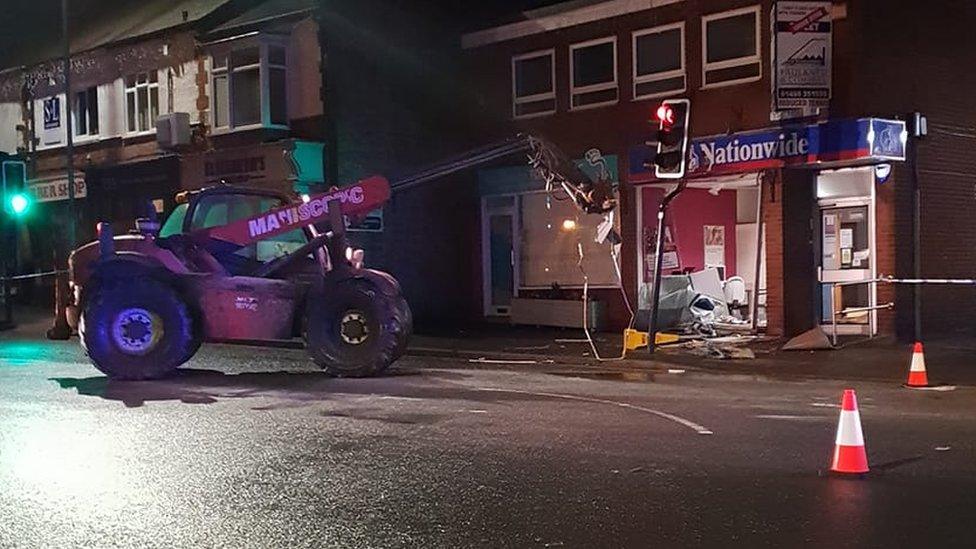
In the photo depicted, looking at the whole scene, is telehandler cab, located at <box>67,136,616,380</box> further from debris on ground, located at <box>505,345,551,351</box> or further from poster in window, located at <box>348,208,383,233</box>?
poster in window, located at <box>348,208,383,233</box>

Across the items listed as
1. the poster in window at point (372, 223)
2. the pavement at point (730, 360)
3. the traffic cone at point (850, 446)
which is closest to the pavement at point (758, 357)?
the pavement at point (730, 360)

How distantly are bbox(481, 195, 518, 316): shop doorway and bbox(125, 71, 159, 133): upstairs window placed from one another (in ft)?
28.8

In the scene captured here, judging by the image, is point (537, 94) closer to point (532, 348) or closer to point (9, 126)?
point (532, 348)

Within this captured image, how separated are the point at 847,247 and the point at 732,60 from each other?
3987 mm

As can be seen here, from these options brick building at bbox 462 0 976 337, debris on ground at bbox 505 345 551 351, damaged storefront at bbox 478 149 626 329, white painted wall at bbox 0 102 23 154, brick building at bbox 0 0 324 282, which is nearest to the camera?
brick building at bbox 462 0 976 337

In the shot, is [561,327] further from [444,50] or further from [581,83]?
[444,50]

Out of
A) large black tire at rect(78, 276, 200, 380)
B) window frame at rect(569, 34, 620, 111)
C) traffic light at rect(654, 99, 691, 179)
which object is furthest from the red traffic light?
large black tire at rect(78, 276, 200, 380)

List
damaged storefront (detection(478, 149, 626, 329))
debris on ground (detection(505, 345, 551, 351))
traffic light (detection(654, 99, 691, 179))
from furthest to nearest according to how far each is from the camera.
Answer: damaged storefront (detection(478, 149, 626, 329))
debris on ground (detection(505, 345, 551, 351))
traffic light (detection(654, 99, 691, 179))

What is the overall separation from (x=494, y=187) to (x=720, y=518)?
698 inches

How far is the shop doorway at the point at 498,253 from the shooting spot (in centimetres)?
2398

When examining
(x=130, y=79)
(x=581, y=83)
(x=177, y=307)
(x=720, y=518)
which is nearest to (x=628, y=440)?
(x=720, y=518)

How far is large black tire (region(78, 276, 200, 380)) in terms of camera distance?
13.7 m

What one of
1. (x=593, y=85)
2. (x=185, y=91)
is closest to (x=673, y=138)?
(x=593, y=85)

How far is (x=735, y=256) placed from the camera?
22328 millimetres
